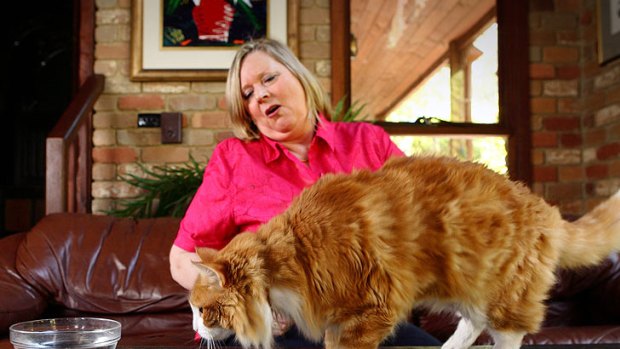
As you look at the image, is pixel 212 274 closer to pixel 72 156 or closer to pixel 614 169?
pixel 72 156

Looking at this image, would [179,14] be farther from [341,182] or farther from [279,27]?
[341,182]

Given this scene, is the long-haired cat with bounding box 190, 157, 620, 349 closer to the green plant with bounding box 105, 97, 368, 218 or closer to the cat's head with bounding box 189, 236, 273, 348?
the cat's head with bounding box 189, 236, 273, 348

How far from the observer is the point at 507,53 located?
11.6 feet

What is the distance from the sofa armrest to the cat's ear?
1.41m

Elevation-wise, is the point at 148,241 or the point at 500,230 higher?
the point at 500,230

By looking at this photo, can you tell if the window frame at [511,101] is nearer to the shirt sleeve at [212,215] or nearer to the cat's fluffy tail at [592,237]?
the shirt sleeve at [212,215]

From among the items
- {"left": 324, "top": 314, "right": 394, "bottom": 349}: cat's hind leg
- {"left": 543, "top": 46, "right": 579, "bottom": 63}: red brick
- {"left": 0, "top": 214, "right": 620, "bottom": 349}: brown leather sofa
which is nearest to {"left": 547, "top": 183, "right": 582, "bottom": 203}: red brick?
{"left": 543, "top": 46, "right": 579, "bottom": 63}: red brick

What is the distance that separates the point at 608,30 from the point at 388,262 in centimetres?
277

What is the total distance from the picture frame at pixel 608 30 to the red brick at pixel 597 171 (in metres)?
0.57

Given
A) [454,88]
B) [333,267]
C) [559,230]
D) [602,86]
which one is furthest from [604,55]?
[333,267]

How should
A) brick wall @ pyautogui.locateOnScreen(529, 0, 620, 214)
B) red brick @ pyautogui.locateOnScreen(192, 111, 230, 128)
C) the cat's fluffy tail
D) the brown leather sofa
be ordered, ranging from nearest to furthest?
the cat's fluffy tail
the brown leather sofa
red brick @ pyautogui.locateOnScreen(192, 111, 230, 128)
brick wall @ pyautogui.locateOnScreen(529, 0, 620, 214)

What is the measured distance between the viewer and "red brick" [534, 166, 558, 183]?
3533 mm

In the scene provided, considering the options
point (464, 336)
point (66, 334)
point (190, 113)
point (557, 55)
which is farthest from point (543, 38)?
point (66, 334)

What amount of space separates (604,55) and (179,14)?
7.49 feet
